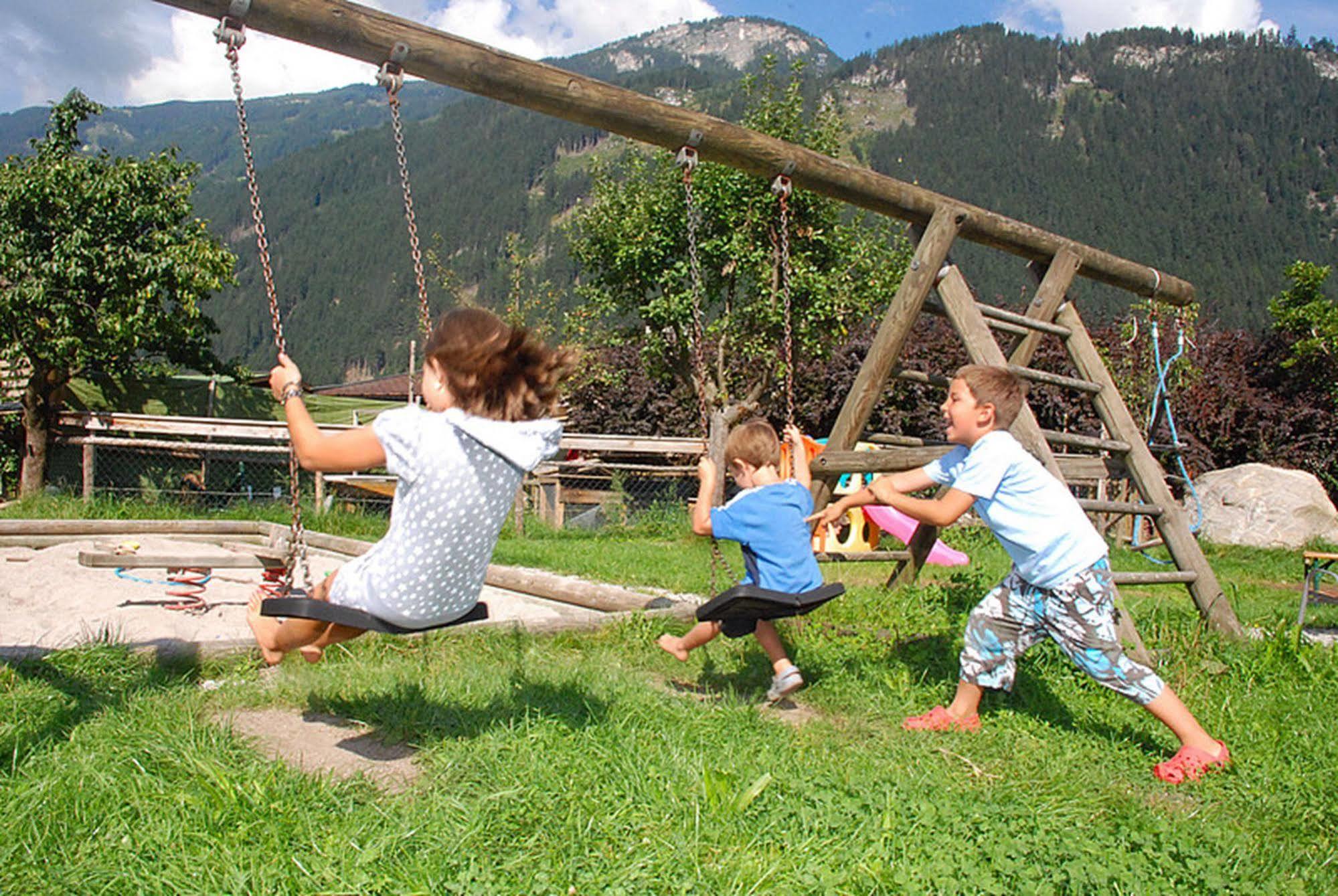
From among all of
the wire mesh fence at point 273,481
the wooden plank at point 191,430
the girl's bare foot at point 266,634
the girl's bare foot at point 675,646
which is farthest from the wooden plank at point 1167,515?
the wire mesh fence at point 273,481

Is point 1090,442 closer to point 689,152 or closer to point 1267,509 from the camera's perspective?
point 689,152

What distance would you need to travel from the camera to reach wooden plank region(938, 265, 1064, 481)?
16.2ft

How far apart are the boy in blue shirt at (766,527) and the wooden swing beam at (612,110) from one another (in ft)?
4.77

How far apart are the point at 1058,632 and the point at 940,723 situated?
588mm

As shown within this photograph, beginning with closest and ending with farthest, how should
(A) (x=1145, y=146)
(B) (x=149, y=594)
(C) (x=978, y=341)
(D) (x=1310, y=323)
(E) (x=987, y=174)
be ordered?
(C) (x=978, y=341), (B) (x=149, y=594), (D) (x=1310, y=323), (E) (x=987, y=174), (A) (x=1145, y=146)

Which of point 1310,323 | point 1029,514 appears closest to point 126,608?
point 1029,514

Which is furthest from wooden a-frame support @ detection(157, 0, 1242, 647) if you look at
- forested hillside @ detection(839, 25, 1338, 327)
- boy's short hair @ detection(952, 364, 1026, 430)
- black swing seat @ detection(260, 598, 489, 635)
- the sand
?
forested hillside @ detection(839, 25, 1338, 327)

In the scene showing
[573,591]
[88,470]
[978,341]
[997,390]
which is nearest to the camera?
[997,390]

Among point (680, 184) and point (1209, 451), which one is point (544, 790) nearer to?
point (680, 184)

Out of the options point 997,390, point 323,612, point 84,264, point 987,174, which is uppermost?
point 987,174

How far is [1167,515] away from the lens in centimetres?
553

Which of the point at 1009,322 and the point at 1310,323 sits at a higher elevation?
the point at 1310,323

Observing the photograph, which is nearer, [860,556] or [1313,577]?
[860,556]

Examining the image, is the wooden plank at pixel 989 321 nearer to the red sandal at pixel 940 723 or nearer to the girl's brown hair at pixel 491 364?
the red sandal at pixel 940 723
